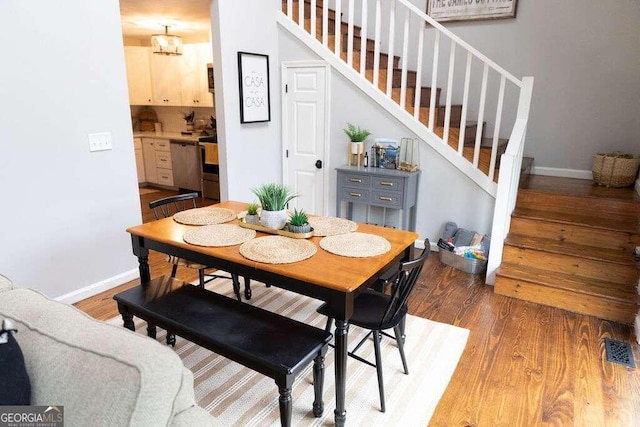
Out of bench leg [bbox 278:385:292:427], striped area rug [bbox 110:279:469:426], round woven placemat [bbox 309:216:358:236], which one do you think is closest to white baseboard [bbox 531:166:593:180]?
striped area rug [bbox 110:279:469:426]

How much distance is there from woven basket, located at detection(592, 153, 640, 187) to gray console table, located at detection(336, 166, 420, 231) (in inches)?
66.4

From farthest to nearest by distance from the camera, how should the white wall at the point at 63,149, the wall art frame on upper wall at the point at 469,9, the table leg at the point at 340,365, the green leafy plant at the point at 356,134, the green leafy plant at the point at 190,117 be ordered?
the green leafy plant at the point at 190,117, the wall art frame on upper wall at the point at 469,9, the green leafy plant at the point at 356,134, the white wall at the point at 63,149, the table leg at the point at 340,365

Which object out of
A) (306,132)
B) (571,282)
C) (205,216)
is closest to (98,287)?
(205,216)

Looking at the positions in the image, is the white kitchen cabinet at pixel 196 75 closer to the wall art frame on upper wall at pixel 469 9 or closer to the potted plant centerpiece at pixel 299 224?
the wall art frame on upper wall at pixel 469 9

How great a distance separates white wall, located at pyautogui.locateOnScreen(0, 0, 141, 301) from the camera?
2.52 metres

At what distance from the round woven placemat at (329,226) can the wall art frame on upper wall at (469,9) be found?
3309 mm

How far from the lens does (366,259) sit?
1898mm

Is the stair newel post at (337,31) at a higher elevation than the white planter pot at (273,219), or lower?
higher

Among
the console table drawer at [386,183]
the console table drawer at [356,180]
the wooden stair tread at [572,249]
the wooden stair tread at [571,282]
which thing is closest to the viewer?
the wooden stair tread at [571,282]

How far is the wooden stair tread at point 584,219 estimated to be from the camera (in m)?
3.20

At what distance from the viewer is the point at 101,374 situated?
89 cm

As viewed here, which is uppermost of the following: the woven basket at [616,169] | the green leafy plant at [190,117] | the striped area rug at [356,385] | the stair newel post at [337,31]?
the stair newel post at [337,31]

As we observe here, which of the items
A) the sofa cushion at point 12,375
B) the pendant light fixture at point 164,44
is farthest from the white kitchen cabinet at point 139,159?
the sofa cushion at point 12,375

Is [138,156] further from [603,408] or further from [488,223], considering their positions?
[603,408]
